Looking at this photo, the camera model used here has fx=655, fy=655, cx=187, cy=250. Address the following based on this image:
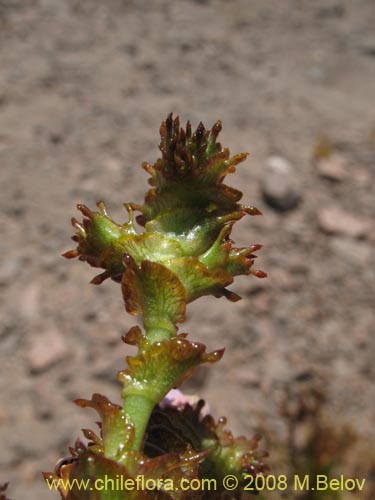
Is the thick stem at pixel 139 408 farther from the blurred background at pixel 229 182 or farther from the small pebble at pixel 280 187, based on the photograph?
the small pebble at pixel 280 187

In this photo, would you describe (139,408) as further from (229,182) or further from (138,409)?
(229,182)

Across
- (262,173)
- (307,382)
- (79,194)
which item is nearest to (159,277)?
(307,382)

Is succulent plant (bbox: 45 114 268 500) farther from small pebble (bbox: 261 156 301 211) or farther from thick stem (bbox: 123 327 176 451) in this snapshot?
small pebble (bbox: 261 156 301 211)

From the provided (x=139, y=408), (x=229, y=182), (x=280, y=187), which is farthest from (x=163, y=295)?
(x=280, y=187)

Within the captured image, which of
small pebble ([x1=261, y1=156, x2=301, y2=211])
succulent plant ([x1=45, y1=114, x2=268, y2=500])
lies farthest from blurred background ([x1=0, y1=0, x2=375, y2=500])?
succulent plant ([x1=45, y1=114, x2=268, y2=500])

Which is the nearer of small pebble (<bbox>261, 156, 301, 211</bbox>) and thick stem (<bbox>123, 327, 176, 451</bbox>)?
thick stem (<bbox>123, 327, 176, 451</bbox>)

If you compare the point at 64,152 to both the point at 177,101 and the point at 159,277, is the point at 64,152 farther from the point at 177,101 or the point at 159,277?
the point at 159,277

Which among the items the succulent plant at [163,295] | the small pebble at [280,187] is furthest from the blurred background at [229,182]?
the succulent plant at [163,295]
